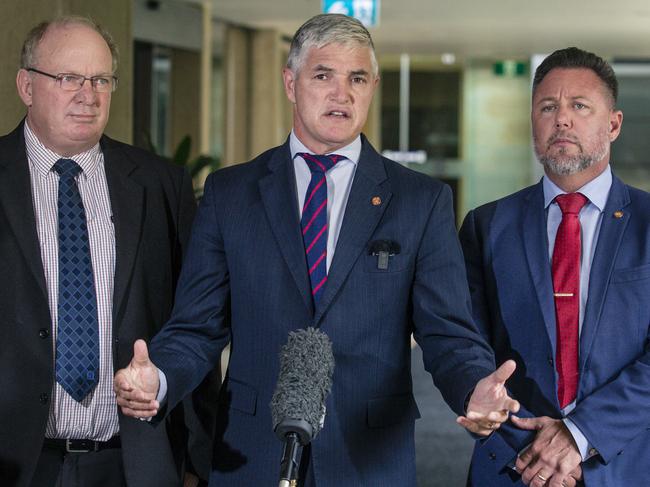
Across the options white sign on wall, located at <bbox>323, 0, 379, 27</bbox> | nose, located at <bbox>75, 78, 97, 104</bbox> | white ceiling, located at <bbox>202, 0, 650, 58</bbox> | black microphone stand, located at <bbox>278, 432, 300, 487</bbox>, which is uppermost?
white ceiling, located at <bbox>202, 0, 650, 58</bbox>

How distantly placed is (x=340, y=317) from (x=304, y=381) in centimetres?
58

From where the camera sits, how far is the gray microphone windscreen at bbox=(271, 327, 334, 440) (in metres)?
1.88

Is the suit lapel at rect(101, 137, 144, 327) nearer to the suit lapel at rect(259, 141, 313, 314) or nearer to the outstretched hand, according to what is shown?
the suit lapel at rect(259, 141, 313, 314)

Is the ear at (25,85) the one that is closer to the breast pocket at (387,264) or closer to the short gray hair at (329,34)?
the short gray hair at (329,34)

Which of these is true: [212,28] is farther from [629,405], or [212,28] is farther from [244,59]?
[629,405]

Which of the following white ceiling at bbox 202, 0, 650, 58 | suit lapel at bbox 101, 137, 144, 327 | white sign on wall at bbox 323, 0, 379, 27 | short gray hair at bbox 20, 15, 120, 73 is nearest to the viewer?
suit lapel at bbox 101, 137, 144, 327

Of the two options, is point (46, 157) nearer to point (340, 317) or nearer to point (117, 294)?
point (117, 294)

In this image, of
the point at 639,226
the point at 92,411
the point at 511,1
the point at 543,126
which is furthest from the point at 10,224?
the point at 511,1

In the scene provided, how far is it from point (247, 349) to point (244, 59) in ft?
47.3

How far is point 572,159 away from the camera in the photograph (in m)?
2.78

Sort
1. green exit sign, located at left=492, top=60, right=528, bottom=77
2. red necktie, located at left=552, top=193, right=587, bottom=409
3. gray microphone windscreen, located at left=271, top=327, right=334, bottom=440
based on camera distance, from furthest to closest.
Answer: green exit sign, located at left=492, top=60, right=528, bottom=77, red necktie, located at left=552, top=193, right=587, bottom=409, gray microphone windscreen, located at left=271, top=327, right=334, bottom=440

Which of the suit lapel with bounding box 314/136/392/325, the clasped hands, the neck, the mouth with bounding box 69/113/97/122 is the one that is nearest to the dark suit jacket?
the mouth with bounding box 69/113/97/122

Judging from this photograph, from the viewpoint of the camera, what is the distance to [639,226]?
9.05 feet

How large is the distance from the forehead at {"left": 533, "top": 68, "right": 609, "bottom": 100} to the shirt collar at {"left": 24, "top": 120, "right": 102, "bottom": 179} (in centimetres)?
126
